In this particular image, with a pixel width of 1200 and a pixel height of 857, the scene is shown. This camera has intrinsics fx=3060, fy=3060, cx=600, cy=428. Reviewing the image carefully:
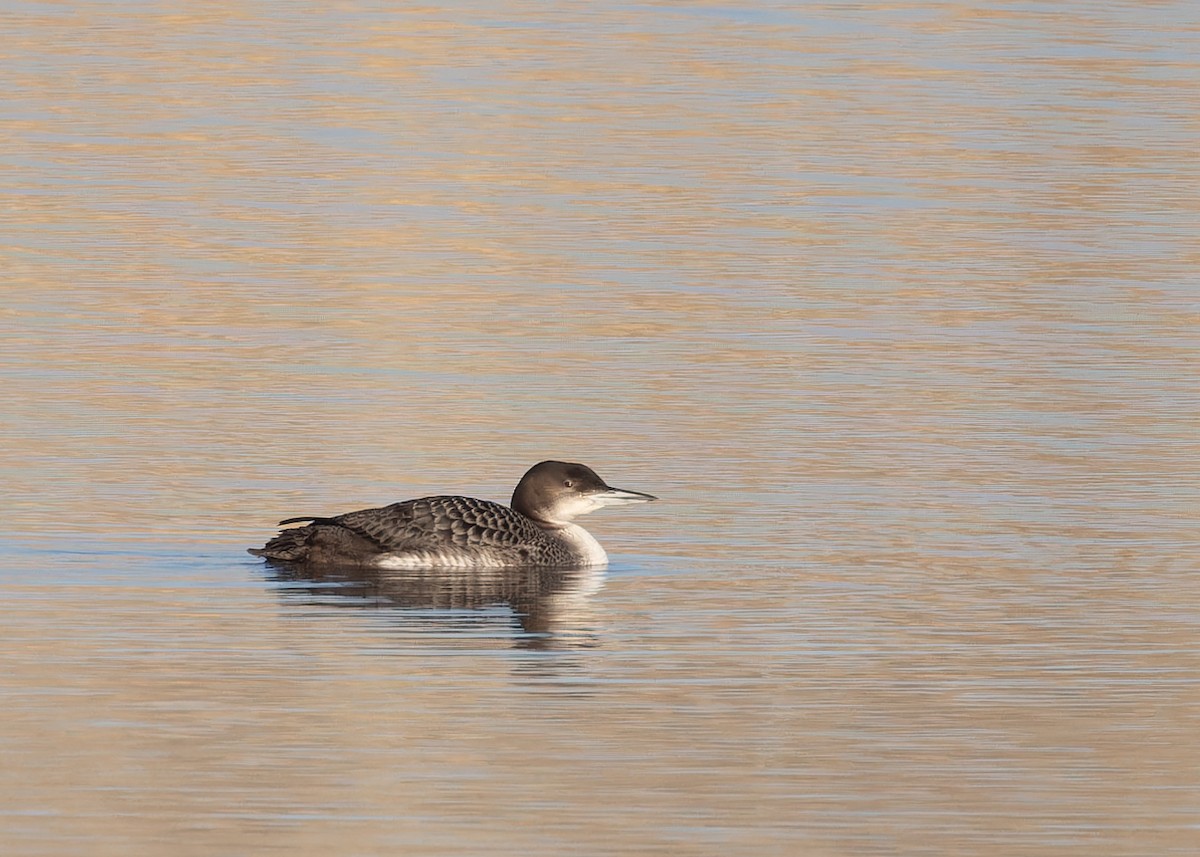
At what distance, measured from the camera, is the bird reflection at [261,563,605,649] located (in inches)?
564

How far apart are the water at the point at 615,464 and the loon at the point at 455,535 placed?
0.21 metres

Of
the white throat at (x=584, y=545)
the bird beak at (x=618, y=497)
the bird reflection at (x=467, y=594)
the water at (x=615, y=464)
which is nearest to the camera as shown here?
the water at (x=615, y=464)

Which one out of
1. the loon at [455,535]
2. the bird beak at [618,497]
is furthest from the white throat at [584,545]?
the bird beak at [618,497]

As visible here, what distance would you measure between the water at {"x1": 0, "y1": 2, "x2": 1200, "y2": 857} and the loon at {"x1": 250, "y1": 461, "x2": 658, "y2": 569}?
0.21 m

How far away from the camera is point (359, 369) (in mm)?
21688

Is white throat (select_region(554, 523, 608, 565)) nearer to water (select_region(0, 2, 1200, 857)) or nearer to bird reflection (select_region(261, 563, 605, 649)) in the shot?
bird reflection (select_region(261, 563, 605, 649))

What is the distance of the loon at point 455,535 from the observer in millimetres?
15734

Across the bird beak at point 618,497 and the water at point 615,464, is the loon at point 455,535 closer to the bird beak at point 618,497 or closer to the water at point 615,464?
the bird beak at point 618,497

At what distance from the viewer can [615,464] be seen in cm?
1850

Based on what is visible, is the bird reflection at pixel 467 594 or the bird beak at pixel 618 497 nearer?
the bird reflection at pixel 467 594

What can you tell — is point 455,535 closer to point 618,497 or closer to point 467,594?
point 467,594

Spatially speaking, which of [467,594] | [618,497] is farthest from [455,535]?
[618,497]

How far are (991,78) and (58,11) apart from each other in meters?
19.1

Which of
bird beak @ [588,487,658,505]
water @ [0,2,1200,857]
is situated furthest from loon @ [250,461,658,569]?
water @ [0,2,1200,857]
